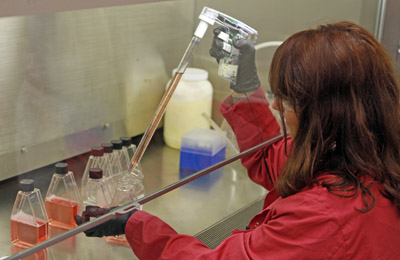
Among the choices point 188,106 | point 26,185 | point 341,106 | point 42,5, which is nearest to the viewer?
point 42,5

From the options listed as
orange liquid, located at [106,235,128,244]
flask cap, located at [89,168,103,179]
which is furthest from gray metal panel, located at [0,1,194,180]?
orange liquid, located at [106,235,128,244]

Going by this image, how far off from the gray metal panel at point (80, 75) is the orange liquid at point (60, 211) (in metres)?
0.12

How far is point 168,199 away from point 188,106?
0.36 metres

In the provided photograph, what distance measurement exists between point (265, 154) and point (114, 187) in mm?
447

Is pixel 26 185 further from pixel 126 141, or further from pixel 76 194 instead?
pixel 126 141

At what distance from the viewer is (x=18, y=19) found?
4.18ft

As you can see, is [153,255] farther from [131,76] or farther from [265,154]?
[131,76]

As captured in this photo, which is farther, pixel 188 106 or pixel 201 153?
pixel 188 106

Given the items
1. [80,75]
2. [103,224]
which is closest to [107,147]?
[80,75]

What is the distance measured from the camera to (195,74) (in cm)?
158

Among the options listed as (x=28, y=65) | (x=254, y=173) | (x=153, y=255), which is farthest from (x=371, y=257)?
(x=28, y=65)

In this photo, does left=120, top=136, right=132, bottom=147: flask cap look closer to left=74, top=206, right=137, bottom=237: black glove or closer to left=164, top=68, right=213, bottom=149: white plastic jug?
left=164, top=68, right=213, bottom=149: white plastic jug

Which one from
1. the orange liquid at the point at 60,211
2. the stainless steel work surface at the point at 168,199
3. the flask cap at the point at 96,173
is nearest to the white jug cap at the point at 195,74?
the stainless steel work surface at the point at 168,199

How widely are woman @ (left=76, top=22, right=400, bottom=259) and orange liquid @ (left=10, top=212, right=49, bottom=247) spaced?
111mm
